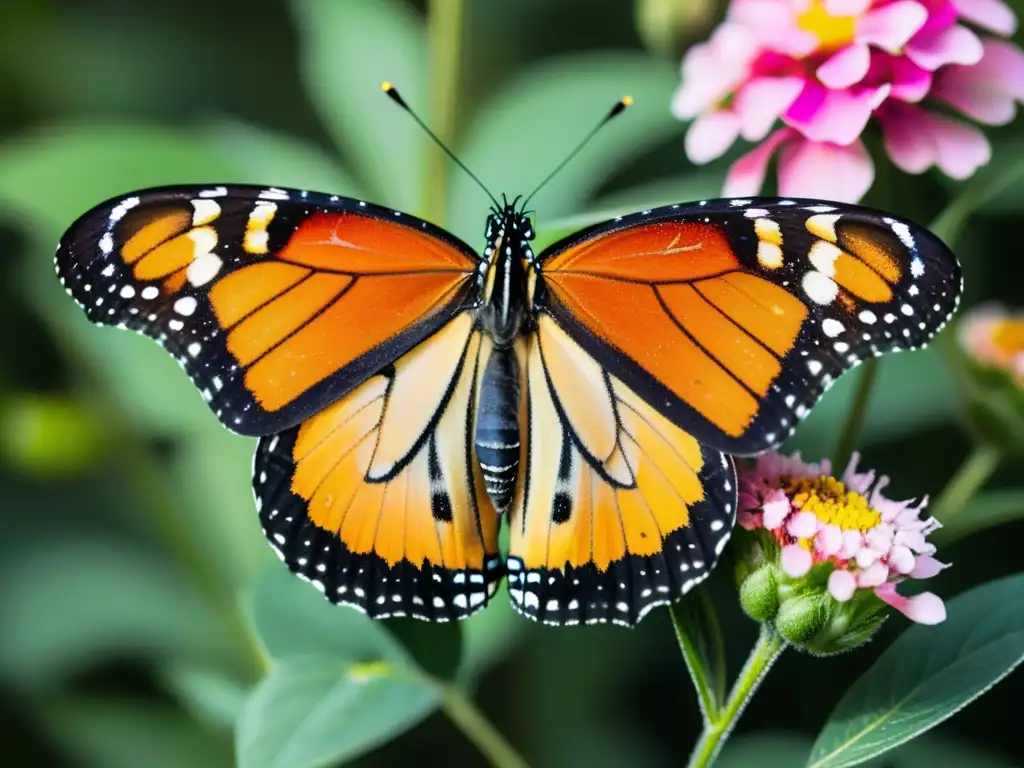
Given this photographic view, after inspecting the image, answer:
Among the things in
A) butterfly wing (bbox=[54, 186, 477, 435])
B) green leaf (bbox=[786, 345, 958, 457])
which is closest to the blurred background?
green leaf (bbox=[786, 345, 958, 457])

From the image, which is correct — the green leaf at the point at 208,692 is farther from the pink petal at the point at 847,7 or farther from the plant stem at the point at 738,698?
the pink petal at the point at 847,7

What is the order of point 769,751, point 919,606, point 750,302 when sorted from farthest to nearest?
point 769,751 < point 750,302 < point 919,606

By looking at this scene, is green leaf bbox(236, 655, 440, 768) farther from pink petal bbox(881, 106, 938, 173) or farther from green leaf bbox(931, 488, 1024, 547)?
pink petal bbox(881, 106, 938, 173)

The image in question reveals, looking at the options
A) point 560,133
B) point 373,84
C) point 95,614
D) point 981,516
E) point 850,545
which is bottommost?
point 95,614

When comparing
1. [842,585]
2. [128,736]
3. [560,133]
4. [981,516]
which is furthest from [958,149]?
[128,736]

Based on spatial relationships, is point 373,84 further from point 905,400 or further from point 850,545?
point 850,545

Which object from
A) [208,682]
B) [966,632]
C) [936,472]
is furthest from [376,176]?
[966,632]
